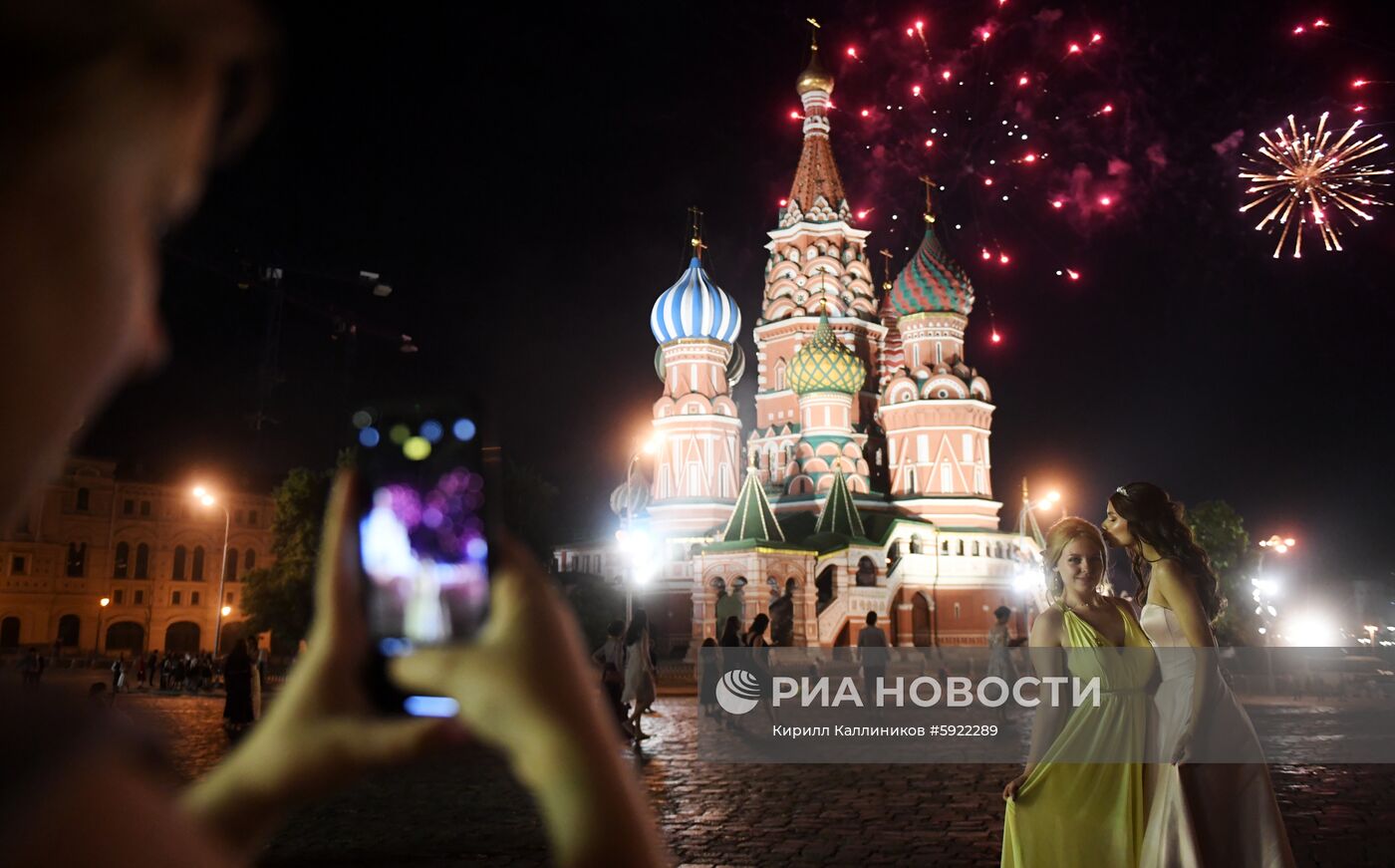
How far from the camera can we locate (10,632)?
48.1m

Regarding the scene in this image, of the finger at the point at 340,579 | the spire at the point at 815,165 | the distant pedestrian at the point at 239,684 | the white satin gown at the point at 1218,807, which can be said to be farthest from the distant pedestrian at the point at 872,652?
the spire at the point at 815,165

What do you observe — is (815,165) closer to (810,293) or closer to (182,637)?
(810,293)

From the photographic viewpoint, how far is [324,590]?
106 centimetres

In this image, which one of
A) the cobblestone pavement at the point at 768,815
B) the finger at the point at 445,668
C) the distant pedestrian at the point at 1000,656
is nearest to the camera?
the finger at the point at 445,668

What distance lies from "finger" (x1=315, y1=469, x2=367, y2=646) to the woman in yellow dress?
4979mm

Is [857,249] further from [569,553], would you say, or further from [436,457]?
[436,457]

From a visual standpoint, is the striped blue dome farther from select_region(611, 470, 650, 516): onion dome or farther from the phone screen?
the phone screen

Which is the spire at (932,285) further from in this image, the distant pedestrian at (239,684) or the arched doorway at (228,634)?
the distant pedestrian at (239,684)

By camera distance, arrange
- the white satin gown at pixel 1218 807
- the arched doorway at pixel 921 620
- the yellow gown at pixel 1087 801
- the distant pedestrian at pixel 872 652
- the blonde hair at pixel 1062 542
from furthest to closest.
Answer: the arched doorway at pixel 921 620 < the distant pedestrian at pixel 872 652 < the blonde hair at pixel 1062 542 < the yellow gown at pixel 1087 801 < the white satin gown at pixel 1218 807

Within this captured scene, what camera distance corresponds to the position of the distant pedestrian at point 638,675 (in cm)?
1448

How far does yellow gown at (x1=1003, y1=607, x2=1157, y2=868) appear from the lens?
17.2 ft

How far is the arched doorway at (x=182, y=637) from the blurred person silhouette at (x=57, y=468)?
59.8 m

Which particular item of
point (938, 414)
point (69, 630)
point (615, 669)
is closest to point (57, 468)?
point (615, 669)

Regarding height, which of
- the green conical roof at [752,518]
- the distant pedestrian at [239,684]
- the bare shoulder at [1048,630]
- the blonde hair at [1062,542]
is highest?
the green conical roof at [752,518]
